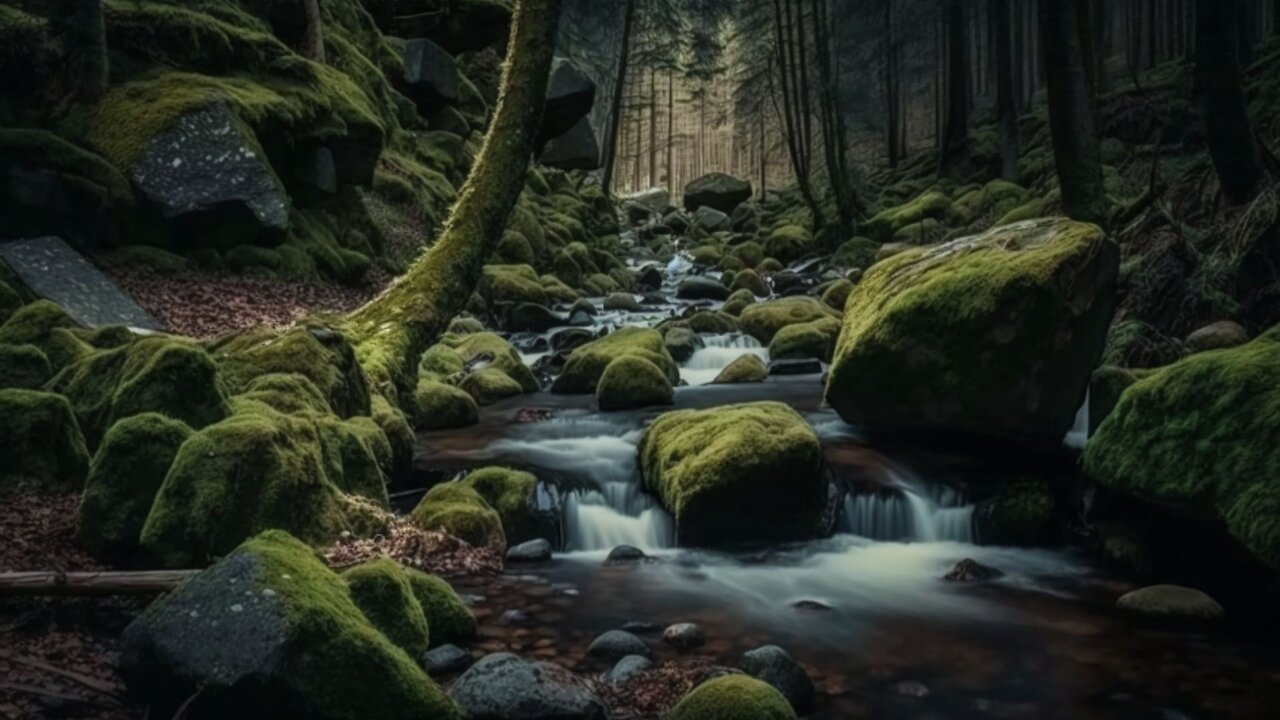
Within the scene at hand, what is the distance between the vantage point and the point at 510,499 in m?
7.88

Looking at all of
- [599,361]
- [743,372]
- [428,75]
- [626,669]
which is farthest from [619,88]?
[626,669]

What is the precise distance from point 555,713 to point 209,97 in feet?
36.8

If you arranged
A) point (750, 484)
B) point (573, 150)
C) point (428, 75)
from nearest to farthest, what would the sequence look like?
point (750, 484) → point (428, 75) → point (573, 150)

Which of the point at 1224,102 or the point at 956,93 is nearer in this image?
Result: the point at 1224,102

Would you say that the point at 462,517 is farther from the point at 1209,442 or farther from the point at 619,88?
the point at 619,88

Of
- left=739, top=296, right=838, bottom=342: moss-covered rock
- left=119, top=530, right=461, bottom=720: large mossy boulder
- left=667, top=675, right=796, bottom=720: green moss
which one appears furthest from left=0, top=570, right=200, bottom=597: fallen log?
left=739, top=296, right=838, bottom=342: moss-covered rock

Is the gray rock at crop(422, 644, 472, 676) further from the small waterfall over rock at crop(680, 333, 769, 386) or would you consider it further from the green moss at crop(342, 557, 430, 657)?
the small waterfall over rock at crop(680, 333, 769, 386)

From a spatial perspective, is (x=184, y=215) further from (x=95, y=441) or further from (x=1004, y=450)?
(x=1004, y=450)

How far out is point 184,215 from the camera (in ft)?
39.7

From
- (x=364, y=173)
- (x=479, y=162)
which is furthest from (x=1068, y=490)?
(x=364, y=173)

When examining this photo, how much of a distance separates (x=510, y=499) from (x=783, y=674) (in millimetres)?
3360

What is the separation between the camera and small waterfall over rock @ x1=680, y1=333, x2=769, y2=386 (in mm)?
14684

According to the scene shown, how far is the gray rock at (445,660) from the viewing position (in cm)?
496

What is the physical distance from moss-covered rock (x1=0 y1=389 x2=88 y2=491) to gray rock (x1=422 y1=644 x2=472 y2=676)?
250cm
